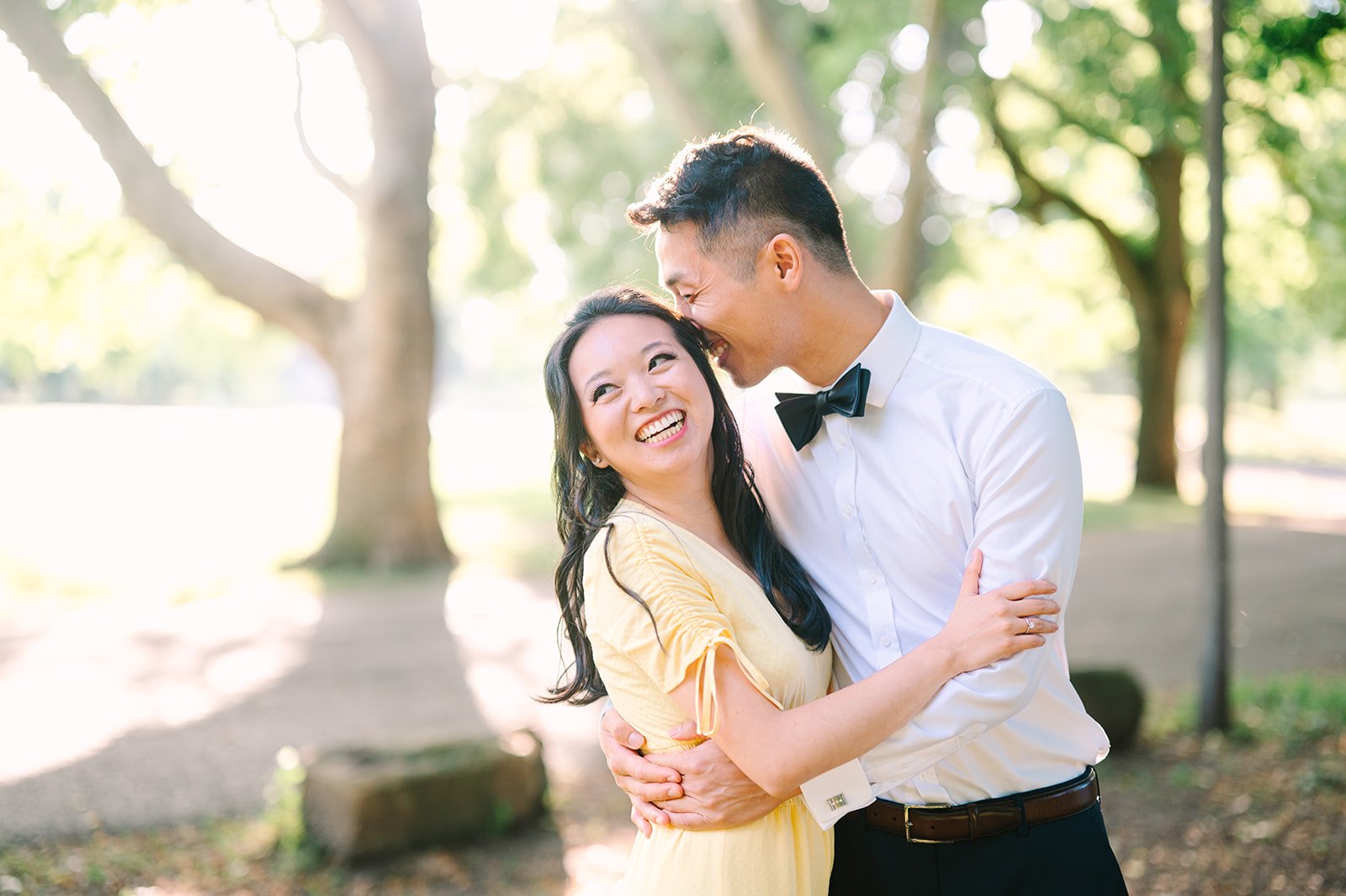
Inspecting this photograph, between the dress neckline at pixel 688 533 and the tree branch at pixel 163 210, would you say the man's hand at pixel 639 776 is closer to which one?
the dress neckline at pixel 688 533

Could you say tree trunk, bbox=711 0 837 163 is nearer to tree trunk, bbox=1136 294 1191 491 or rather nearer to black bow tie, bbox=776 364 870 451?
black bow tie, bbox=776 364 870 451

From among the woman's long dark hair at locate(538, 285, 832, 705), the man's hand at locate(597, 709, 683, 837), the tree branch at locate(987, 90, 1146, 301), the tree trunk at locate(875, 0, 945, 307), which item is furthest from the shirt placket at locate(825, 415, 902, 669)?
the tree branch at locate(987, 90, 1146, 301)

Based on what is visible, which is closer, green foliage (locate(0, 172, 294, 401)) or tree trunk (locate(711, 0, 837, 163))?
tree trunk (locate(711, 0, 837, 163))

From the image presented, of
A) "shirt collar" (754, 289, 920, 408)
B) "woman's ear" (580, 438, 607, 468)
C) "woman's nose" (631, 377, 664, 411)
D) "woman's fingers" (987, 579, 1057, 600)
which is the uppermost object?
"shirt collar" (754, 289, 920, 408)

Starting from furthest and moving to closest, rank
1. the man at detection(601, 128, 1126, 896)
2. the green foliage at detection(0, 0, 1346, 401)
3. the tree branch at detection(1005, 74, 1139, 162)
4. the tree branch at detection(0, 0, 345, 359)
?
the tree branch at detection(1005, 74, 1139, 162), the green foliage at detection(0, 0, 1346, 401), the tree branch at detection(0, 0, 345, 359), the man at detection(601, 128, 1126, 896)

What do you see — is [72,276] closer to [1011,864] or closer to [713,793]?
[713,793]

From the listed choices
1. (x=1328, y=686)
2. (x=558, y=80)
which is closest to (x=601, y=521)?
(x=1328, y=686)

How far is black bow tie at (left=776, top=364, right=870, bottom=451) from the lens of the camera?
2525 mm

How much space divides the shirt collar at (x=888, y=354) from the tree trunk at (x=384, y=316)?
11.5m

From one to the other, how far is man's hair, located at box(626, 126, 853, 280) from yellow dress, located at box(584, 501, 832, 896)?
694mm

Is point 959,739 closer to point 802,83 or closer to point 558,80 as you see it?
point 802,83

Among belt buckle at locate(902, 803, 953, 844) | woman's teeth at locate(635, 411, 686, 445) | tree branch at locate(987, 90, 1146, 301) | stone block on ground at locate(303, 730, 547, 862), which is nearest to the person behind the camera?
belt buckle at locate(902, 803, 953, 844)

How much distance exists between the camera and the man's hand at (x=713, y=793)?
90.6 inches

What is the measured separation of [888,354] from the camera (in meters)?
2.58
